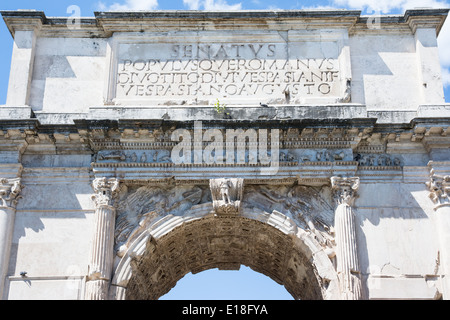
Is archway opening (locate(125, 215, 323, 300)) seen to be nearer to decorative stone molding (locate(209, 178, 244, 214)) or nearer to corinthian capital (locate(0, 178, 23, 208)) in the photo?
decorative stone molding (locate(209, 178, 244, 214))

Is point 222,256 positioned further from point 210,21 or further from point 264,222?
point 210,21

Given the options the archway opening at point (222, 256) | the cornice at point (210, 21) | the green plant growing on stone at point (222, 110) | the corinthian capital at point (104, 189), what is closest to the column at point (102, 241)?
the corinthian capital at point (104, 189)


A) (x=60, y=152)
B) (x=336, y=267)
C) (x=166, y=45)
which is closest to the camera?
(x=336, y=267)

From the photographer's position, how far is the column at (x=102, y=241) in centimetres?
1355

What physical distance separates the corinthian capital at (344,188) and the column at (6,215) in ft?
19.8

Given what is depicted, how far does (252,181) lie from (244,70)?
2540 mm

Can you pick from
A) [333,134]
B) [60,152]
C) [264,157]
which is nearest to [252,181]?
[264,157]

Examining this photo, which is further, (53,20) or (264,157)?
(53,20)

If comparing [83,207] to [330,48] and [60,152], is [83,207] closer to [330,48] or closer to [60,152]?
[60,152]

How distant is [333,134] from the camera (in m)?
14.6

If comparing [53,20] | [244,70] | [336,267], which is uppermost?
[53,20]

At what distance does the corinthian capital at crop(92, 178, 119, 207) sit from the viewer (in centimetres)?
1430

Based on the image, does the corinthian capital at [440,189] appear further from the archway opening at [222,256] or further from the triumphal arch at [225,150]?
the archway opening at [222,256]

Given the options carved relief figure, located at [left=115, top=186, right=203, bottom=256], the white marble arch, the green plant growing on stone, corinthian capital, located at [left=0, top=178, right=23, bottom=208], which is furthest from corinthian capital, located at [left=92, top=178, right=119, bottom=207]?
the green plant growing on stone
